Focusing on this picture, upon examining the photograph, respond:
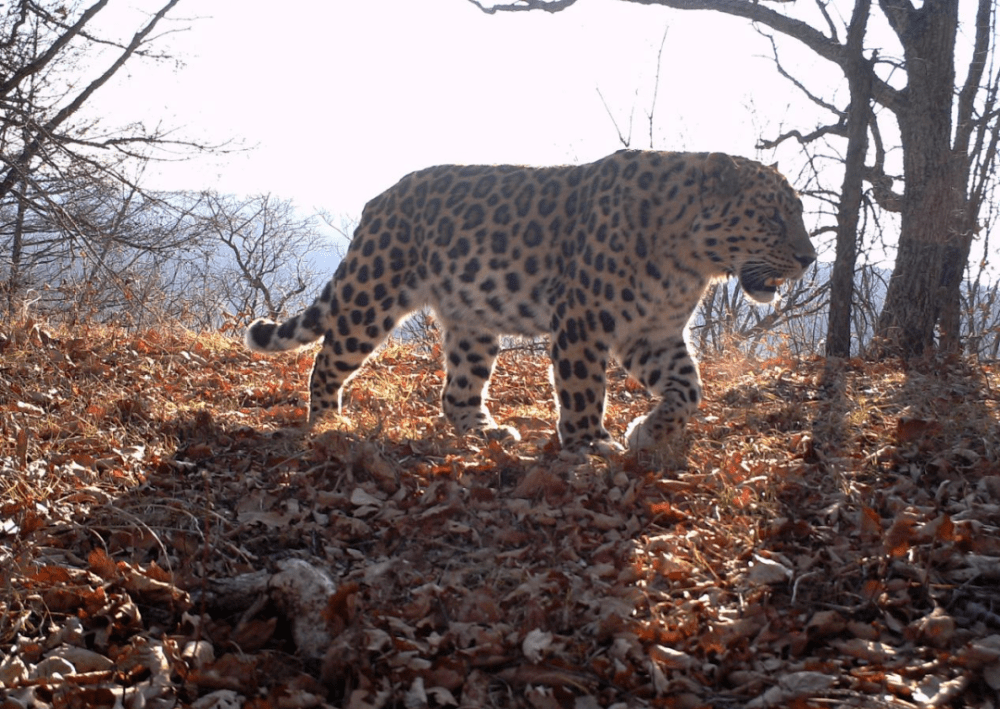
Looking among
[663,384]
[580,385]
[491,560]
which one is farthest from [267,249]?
[491,560]

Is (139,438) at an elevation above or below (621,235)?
below

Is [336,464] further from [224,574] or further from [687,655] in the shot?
[687,655]

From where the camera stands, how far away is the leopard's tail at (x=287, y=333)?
753cm

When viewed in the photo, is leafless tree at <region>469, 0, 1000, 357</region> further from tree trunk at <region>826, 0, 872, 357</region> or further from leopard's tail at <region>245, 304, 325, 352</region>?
leopard's tail at <region>245, 304, 325, 352</region>

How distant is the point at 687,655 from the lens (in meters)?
3.46

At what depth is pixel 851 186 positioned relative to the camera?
28.5 ft

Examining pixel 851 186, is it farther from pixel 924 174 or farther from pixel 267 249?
pixel 267 249

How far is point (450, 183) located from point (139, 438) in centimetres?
335

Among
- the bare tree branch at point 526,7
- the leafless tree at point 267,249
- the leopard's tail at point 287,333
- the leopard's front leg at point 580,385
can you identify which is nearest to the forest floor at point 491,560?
the leopard's front leg at point 580,385

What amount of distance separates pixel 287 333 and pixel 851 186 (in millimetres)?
5573

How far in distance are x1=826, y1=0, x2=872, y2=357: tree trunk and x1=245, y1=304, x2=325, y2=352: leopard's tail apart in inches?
194

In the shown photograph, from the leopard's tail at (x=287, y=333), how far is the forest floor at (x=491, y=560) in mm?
777

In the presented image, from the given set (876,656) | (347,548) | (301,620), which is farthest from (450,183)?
(876,656)

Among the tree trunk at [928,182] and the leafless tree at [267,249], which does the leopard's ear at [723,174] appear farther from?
the leafless tree at [267,249]
